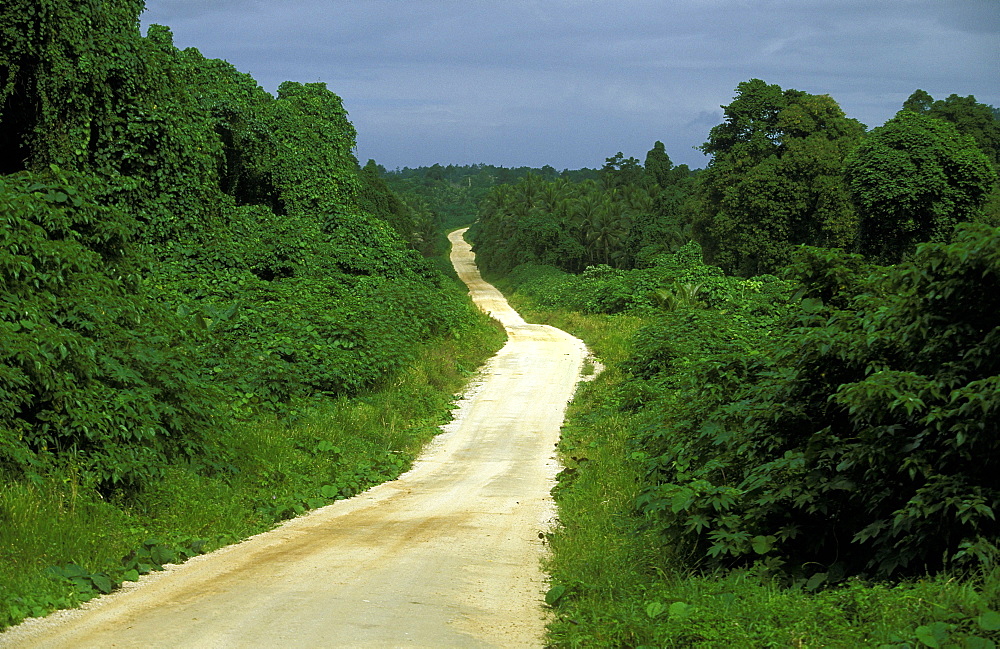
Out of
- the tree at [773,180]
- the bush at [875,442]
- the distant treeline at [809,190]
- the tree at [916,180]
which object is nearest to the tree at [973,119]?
the distant treeline at [809,190]

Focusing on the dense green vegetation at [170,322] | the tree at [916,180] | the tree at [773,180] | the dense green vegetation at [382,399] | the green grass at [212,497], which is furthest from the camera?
the tree at [773,180]

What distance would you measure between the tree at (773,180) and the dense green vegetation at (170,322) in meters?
17.8

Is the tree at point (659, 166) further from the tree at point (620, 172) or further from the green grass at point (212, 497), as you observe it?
the green grass at point (212, 497)

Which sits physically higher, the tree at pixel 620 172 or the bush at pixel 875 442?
the tree at pixel 620 172

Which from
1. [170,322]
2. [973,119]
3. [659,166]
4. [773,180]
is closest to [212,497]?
[170,322]

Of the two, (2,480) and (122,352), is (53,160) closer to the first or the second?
(122,352)

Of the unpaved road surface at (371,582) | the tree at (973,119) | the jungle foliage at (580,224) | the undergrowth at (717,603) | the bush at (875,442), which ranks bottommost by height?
the unpaved road surface at (371,582)

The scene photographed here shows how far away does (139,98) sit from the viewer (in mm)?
21016

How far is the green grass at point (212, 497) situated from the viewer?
7.10 m

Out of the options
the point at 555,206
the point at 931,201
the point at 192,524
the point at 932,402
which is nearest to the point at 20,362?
the point at 192,524

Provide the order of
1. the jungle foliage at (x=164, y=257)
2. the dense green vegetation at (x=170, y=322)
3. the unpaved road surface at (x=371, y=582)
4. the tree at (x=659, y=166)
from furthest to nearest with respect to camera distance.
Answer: the tree at (x=659, y=166) → the jungle foliage at (x=164, y=257) → the dense green vegetation at (x=170, y=322) → the unpaved road surface at (x=371, y=582)

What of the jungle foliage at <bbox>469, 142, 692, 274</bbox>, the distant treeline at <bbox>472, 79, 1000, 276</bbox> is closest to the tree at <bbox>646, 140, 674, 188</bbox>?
the jungle foliage at <bbox>469, 142, 692, 274</bbox>

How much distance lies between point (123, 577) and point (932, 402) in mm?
6555

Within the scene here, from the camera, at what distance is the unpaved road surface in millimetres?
6039
